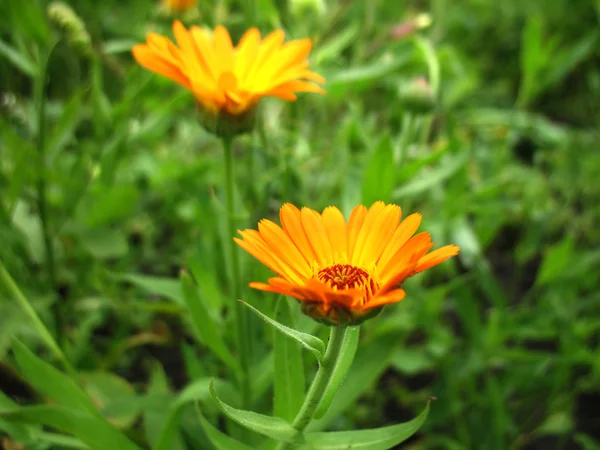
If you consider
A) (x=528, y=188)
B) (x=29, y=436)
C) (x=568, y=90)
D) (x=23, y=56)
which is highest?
(x=568, y=90)

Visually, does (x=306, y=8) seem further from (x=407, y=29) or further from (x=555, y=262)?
(x=555, y=262)

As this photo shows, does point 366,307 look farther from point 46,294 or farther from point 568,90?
point 568,90

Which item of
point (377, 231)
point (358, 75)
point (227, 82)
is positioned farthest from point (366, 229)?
point (358, 75)

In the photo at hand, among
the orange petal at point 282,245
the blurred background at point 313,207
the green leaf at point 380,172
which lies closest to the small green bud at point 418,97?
the blurred background at point 313,207

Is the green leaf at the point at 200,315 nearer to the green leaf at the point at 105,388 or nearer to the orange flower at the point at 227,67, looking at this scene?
the orange flower at the point at 227,67

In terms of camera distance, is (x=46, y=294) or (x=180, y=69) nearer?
(x=180, y=69)

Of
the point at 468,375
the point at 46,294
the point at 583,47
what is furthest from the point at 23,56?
the point at 583,47

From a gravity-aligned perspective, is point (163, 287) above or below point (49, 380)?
above
